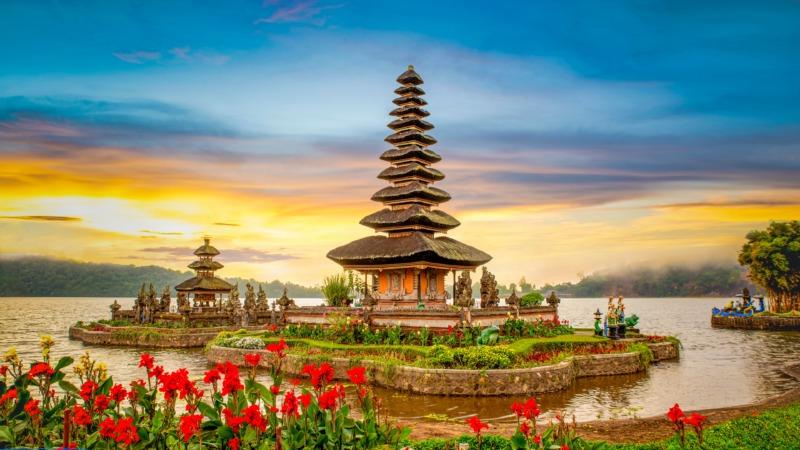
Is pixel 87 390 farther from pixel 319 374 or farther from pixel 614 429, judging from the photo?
pixel 614 429

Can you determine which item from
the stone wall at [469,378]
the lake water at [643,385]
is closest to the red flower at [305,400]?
the lake water at [643,385]

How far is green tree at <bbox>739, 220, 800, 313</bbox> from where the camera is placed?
67625 millimetres

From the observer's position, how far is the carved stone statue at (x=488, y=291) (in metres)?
34.0

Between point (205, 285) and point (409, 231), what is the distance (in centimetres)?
2404

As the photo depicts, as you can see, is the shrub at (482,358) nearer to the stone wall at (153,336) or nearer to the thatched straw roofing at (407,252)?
the thatched straw roofing at (407,252)

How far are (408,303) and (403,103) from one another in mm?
15691

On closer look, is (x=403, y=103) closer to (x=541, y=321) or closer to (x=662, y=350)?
(x=541, y=321)

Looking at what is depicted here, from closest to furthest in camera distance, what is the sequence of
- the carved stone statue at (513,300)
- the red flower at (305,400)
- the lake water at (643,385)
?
the red flower at (305,400) < the lake water at (643,385) < the carved stone statue at (513,300)

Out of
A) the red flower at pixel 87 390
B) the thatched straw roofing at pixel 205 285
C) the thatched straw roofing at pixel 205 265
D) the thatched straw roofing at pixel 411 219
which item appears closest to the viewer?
the red flower at pixel 87 390

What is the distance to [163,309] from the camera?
4659 cm

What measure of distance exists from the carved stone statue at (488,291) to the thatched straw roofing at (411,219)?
16.1 feet

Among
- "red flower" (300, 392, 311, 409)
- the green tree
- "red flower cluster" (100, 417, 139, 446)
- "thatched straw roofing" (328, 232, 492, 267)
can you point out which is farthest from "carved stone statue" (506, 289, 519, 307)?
the green tree

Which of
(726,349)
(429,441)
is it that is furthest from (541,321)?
(429,441)

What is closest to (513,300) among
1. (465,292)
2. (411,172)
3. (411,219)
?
(465,292)
